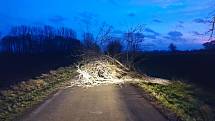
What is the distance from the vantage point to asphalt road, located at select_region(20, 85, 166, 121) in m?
12.9

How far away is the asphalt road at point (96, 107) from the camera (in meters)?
12.9

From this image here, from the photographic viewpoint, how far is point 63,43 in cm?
9725

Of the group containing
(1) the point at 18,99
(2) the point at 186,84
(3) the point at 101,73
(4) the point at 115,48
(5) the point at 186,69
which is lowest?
(2) the point at 186,84

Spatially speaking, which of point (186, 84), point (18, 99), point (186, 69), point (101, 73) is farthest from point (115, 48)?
point (186, 69)

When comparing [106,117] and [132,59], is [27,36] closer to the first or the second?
[132,59]

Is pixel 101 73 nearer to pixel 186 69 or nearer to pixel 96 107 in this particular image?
pixel 96 107

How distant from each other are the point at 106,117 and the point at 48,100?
15.3 feet

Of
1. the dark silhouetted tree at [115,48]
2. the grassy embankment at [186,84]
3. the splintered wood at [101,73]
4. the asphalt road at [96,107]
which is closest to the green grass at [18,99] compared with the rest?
the asphalt road at [96,107]

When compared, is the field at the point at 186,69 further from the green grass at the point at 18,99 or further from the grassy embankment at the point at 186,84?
the green grass at the point at 18,99

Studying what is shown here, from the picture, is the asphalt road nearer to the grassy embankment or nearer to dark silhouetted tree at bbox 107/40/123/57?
the grassy embankment

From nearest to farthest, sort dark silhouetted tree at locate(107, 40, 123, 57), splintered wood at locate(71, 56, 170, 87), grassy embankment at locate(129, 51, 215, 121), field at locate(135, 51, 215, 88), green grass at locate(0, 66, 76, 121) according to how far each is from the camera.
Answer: green grass at locate(0, 66, 76, 121) < grassy embankment at locate(129, 51, 215, 121) < splintered wood at locate(71, 56, 170, 87) < dark silhouetted tree at locate(107, 40, 123, 57) < field at locate(135, 51, 215, 88)

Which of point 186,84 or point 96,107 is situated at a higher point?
point 96,107

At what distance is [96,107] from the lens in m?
15.1

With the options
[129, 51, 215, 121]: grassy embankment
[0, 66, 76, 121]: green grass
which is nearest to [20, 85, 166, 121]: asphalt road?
[0, 66, 76, 121]: green grass
